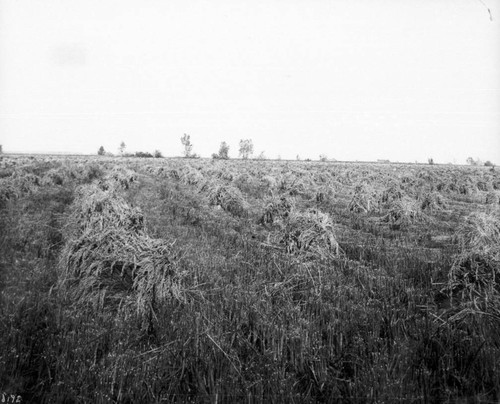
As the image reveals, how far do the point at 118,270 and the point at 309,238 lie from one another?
362cm

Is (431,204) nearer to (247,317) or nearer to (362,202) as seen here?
(362,202)

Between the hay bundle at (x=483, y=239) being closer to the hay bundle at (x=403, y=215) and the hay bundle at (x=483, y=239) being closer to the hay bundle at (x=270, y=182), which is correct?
the hay bundle at (x=403, y=215)

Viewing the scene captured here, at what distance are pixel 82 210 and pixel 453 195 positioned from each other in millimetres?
17622

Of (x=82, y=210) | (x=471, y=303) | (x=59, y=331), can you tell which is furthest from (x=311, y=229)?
(x=82, y=210)

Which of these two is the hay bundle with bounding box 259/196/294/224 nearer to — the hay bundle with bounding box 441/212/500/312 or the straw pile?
the hay bundle with bounding box 441/212/500/312

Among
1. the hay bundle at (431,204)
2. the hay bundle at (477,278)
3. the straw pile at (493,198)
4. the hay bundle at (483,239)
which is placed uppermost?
the straw pile at (493,198)

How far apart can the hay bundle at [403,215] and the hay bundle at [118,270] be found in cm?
740

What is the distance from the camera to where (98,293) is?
4121 mm

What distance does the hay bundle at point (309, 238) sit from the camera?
20.2 ft

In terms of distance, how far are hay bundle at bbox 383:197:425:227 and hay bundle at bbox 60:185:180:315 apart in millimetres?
7398

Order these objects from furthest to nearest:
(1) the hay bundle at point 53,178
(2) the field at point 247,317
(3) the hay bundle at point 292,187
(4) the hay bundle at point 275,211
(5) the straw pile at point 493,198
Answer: (1) the hay bundle at point 53,178 → (3) the hay bundle at point 292,187 → (5) the straw pile at point 493,198 → (4) the hay bundle at point 275,211 → (2) the field at point 247,317

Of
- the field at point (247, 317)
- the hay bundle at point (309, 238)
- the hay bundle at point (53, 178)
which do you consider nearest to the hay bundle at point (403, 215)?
the field at point (247, 317)

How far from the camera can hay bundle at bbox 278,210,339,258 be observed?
616cm

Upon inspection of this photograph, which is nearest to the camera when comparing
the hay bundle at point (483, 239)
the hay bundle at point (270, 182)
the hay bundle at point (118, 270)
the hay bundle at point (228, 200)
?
the hay bundle at point (118, 270)
